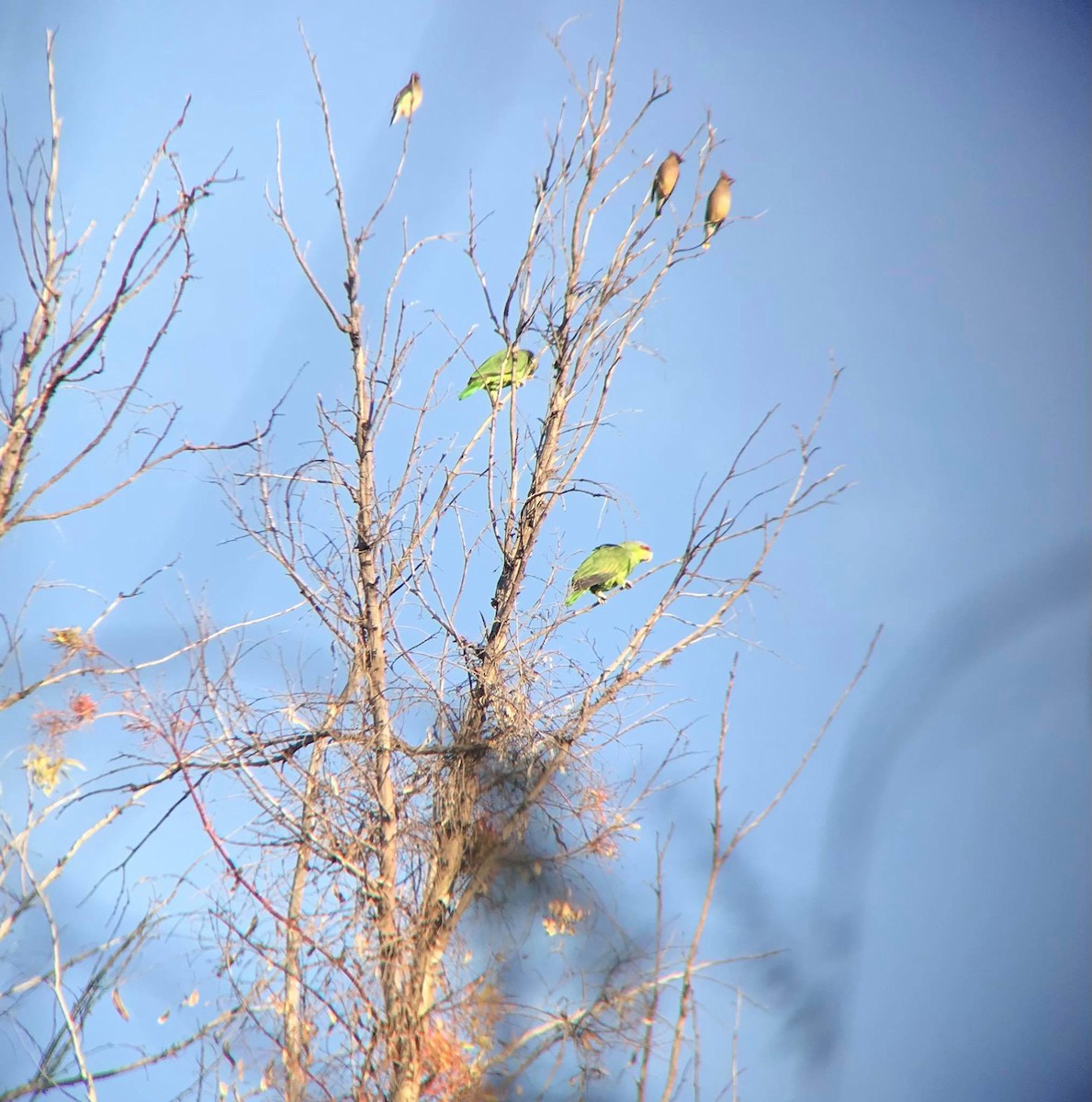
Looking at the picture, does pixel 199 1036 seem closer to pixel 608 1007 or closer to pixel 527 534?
pixel 608 1007

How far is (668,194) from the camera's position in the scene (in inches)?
104

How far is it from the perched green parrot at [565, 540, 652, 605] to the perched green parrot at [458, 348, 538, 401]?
47 cm

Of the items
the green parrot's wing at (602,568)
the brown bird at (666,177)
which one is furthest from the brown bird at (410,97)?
the green parrot's wing at (602,568)

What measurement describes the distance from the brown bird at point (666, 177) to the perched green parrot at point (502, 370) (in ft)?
1.57

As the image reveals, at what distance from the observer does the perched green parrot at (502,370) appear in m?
2.55

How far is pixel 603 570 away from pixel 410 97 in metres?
1.46

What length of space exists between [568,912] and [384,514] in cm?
90

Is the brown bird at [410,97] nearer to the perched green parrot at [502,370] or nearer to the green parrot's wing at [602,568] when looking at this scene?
the perched green parrot at [502,370]

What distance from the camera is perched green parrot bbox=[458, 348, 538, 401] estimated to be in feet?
8.38


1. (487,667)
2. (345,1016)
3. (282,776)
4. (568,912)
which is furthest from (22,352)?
(568,912)

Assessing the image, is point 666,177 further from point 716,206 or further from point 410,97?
point 410,97

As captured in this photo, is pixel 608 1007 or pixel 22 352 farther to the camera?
pixel 608 1007

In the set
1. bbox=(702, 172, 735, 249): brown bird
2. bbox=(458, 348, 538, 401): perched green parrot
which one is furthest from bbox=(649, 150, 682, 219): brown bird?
bbox=(458, 348, 538, 401): perched green parrot

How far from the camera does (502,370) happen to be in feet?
8.00
